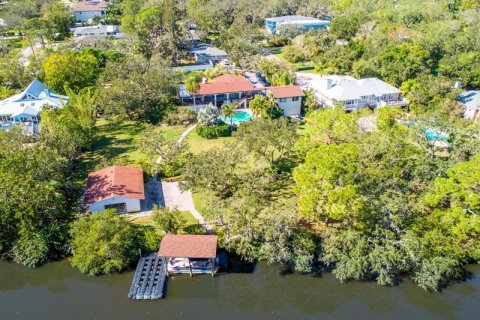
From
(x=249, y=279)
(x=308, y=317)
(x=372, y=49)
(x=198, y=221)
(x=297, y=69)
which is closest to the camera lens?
(x=308, y=317)

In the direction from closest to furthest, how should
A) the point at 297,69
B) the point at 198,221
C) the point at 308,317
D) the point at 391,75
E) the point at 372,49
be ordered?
1. the point at 308,317
2. the point at 198,221
3. the point at 391,75
4. the point at 372,49
5. the point at 297,69

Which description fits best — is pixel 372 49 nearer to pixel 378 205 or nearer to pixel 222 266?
pixel 378 205

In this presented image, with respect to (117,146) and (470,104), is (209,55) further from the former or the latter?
(470,104)

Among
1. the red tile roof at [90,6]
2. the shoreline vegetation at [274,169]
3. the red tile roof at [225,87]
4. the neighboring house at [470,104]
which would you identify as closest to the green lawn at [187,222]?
the shoreline vegetation at [274,169]

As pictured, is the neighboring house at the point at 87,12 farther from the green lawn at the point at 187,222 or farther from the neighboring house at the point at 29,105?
the green lawn at the point at 187,222

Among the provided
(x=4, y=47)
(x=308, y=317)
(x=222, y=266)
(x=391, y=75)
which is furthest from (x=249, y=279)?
(x=4, y=47)

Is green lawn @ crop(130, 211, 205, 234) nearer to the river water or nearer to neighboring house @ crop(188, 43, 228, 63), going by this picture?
the river water

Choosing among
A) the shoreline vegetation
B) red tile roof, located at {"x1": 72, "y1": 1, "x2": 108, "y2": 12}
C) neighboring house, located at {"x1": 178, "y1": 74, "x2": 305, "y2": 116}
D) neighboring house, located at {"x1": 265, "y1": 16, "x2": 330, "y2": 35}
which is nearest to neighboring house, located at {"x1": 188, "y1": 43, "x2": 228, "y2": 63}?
the shoreline vegetation

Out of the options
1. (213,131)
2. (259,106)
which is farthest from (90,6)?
(259,106)
